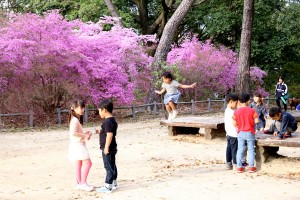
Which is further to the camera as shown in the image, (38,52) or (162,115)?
(162,115)

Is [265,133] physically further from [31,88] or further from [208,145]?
[31,88]

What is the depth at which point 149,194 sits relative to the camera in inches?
267

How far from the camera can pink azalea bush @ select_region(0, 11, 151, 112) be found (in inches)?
621

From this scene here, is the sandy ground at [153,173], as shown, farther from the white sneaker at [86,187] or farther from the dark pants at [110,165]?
the dark pants at [110,165]

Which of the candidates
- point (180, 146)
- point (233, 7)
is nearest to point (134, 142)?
point (180, 146)

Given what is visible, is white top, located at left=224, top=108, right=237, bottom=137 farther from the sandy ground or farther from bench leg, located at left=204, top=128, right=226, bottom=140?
bench leg, located at left=204, top=128, right=226, bottom=140

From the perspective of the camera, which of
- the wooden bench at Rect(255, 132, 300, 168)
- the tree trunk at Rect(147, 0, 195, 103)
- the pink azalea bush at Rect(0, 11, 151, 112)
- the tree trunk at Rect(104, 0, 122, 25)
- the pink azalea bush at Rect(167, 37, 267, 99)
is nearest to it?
the wooden bench at Rect(255, 132, 300, 168)

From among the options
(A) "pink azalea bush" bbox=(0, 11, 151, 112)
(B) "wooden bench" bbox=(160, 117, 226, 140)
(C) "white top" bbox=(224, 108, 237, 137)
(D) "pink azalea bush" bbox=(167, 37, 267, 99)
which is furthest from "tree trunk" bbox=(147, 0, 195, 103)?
(C) "white top" bbox=(224, 108, 237, 137)

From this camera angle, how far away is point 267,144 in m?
8.10

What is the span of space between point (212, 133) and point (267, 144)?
4.45m

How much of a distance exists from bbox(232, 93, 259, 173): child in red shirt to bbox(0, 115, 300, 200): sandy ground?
25 cm

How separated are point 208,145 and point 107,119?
5503 millimetres

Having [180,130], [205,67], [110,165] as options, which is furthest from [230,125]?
[205,67]

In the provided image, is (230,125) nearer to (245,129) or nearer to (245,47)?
(245,129)
